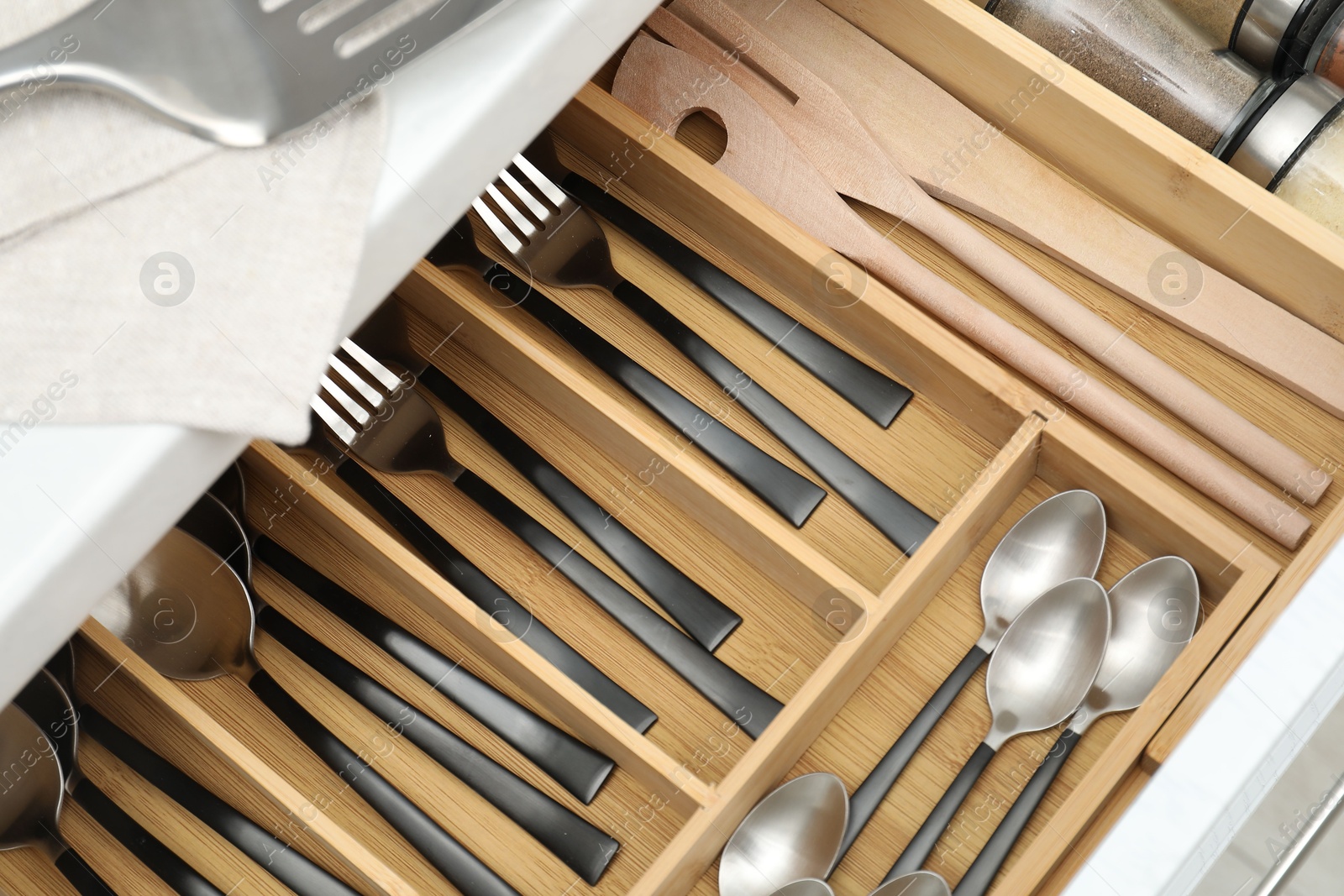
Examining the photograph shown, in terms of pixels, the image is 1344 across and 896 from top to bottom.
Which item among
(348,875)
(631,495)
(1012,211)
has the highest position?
(1012,211)

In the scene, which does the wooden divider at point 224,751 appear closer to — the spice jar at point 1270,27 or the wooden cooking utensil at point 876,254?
the wooden cooking utensil at point 876,254

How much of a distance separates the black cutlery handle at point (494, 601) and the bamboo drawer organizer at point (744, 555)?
11 millimetres

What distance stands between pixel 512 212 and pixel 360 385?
0.15 meters

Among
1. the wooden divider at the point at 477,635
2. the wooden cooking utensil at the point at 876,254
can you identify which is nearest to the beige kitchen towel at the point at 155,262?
the wooden divider at the point at 477,635

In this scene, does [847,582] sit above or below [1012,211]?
below

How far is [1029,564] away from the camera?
23.8 inches

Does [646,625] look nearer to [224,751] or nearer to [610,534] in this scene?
[610,534]

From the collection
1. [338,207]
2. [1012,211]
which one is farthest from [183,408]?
[1012,211]

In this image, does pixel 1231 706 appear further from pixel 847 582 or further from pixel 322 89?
pixel 322 89

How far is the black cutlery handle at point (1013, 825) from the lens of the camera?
1.78 ft

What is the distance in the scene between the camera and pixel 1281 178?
593mm

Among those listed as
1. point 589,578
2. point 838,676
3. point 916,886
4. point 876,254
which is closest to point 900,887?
point 916,886

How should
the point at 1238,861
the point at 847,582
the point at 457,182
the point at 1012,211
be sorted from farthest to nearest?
Result: the point at 1012,211, the point at 847,582, the point at 457,182, the point at 1238,861

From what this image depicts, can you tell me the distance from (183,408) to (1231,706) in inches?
14.0
